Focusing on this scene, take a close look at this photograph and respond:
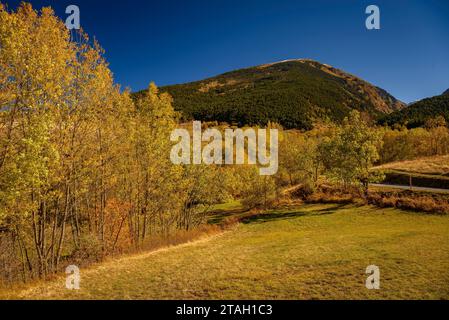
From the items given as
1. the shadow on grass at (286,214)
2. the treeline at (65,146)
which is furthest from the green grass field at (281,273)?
the shadow on grass at (286,214)

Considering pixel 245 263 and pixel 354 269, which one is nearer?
pixel 354 269

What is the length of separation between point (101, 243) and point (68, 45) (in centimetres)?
1701

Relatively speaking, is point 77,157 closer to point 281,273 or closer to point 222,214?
point 281,273

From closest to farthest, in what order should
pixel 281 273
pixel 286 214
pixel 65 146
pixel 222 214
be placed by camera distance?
pixel 281 273 → pixel 65 146 → pixel 286 214 → pixel 222 214

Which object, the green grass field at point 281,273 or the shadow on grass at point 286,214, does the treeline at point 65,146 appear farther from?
the shadow on grass at point 286,214

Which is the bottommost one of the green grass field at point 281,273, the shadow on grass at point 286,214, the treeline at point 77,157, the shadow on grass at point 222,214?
the shadow on grass at point 222,214

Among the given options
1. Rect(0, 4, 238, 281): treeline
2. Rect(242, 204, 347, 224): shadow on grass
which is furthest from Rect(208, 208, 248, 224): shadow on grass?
Rect(0, 4, 238, 281): treeline

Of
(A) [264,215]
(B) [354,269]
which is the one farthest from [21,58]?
(A) [264,215]

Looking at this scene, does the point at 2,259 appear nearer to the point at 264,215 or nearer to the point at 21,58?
the point at 21,58

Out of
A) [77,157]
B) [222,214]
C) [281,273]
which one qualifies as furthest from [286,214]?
A: [77,157]

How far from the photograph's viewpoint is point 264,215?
50844mm

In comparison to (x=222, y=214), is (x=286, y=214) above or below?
above
